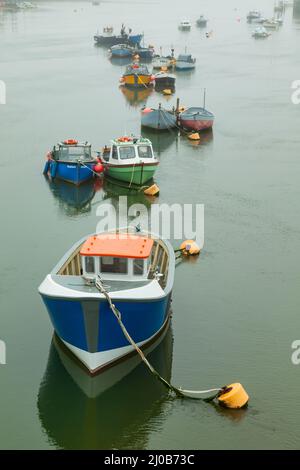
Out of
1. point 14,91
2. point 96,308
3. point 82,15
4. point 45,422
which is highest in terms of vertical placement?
point 82,15

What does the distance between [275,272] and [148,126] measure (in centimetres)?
2627

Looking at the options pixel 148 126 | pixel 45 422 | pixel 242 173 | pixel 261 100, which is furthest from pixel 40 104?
pixel 45 422

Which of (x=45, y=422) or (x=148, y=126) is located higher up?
(x=148, y=126)

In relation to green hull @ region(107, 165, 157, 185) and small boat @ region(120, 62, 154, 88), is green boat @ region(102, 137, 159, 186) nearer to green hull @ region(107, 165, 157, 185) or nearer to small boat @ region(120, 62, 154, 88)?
green hull @ region(107, 165, 157, 185)

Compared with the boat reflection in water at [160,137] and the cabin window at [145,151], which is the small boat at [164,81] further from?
the cabin window at [145,151]

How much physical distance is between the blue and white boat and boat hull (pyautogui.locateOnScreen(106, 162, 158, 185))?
53.5 feet

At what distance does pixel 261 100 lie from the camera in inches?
2591

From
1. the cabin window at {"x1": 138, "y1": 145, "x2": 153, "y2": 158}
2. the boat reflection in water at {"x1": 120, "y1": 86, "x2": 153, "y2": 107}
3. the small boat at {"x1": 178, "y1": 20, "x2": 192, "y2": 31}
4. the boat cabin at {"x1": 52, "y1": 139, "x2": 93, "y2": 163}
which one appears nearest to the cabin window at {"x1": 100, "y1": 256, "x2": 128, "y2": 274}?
the cabin window at {"x1": 138, "y1": 145, "x2": 153, "y2": 158}

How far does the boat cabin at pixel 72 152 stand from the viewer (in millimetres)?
37969

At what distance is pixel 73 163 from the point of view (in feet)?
123

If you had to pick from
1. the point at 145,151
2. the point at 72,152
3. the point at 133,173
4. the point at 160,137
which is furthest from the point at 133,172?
the point at 160,137

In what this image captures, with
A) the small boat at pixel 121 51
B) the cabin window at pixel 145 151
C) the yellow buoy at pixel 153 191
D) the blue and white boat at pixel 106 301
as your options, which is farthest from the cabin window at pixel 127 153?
the small boat at pixel 121 51

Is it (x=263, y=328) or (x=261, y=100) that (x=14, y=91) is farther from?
(x=263, y=328)

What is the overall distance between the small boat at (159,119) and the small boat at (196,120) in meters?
0.82
